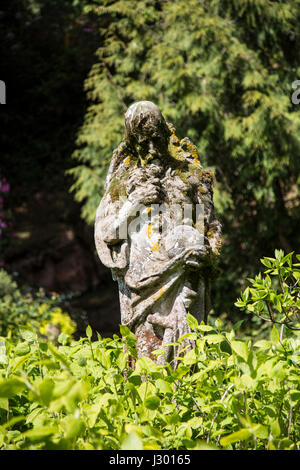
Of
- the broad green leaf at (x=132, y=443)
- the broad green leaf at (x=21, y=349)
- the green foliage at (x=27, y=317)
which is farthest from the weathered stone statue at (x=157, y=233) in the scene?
the green foliage at (x=27, y=317)

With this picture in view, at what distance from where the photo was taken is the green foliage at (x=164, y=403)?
1493 millimetres

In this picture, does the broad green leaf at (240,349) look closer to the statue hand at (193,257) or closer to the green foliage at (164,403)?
the green foliage at (164,403)

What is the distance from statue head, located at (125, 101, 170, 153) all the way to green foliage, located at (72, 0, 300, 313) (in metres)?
4.33

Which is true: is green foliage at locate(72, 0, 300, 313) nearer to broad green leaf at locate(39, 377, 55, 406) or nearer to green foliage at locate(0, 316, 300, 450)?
green foliage at locate(0, 316, 300, 450)

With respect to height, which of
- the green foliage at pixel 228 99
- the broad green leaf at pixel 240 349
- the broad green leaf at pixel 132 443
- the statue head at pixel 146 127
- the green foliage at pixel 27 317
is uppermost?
the statue head at pixel 146 127

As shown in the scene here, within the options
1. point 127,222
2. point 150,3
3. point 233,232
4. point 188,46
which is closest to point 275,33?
point 188,46

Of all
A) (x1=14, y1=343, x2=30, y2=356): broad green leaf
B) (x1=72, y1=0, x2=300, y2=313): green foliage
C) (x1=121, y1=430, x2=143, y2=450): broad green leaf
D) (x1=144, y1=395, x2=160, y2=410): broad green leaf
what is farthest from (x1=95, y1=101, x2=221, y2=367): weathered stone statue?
(x1=72, y1=0, x2=300, y2=313): green foliage

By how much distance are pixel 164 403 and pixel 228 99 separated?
21.2 ft

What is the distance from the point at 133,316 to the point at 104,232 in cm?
57

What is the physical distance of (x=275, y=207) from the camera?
7996mm

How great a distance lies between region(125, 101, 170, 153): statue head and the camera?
116 inches

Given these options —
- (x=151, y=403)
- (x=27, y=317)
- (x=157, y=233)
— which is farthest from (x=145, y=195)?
(x=27, y=317)
